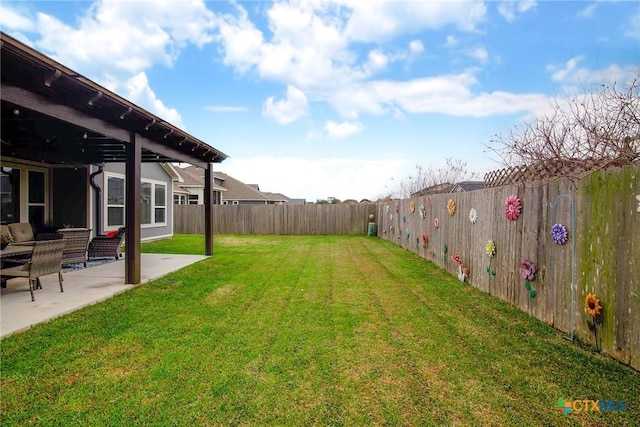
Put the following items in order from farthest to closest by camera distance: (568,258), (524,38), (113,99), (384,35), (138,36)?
(384,35) < (138,36) < (524,38) < (113,99) < (568,258)

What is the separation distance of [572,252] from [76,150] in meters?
Answer: 10.2

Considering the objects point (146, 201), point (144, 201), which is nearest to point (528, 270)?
point (144, 201)

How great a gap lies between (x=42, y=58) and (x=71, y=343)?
9.24 feet

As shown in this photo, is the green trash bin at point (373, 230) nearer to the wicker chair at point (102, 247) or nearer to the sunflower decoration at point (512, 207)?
the wicker chair at point (102, 247)

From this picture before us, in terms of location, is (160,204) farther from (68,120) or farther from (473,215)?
(473,215)

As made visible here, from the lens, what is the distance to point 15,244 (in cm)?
612

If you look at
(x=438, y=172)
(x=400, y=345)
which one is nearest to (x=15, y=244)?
(x=400, y=345)

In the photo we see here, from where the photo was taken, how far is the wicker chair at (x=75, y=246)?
6902 mm

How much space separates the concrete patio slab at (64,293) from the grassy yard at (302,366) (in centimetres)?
30

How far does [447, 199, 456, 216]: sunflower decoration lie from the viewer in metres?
7.16

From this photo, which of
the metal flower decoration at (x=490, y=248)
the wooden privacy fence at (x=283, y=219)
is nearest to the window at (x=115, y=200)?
the wooden privacy fence at (x=283, y=219)

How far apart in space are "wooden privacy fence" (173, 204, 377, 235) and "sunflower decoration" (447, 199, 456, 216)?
427 inches

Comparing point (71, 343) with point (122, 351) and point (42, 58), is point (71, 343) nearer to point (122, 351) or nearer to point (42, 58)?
point (122, 351)

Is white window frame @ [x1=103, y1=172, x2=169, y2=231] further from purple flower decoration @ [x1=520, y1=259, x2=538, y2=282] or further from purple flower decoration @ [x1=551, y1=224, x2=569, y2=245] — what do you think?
purple flower decoration @ [x1=551, y1=224, x2=569, y2=245]
